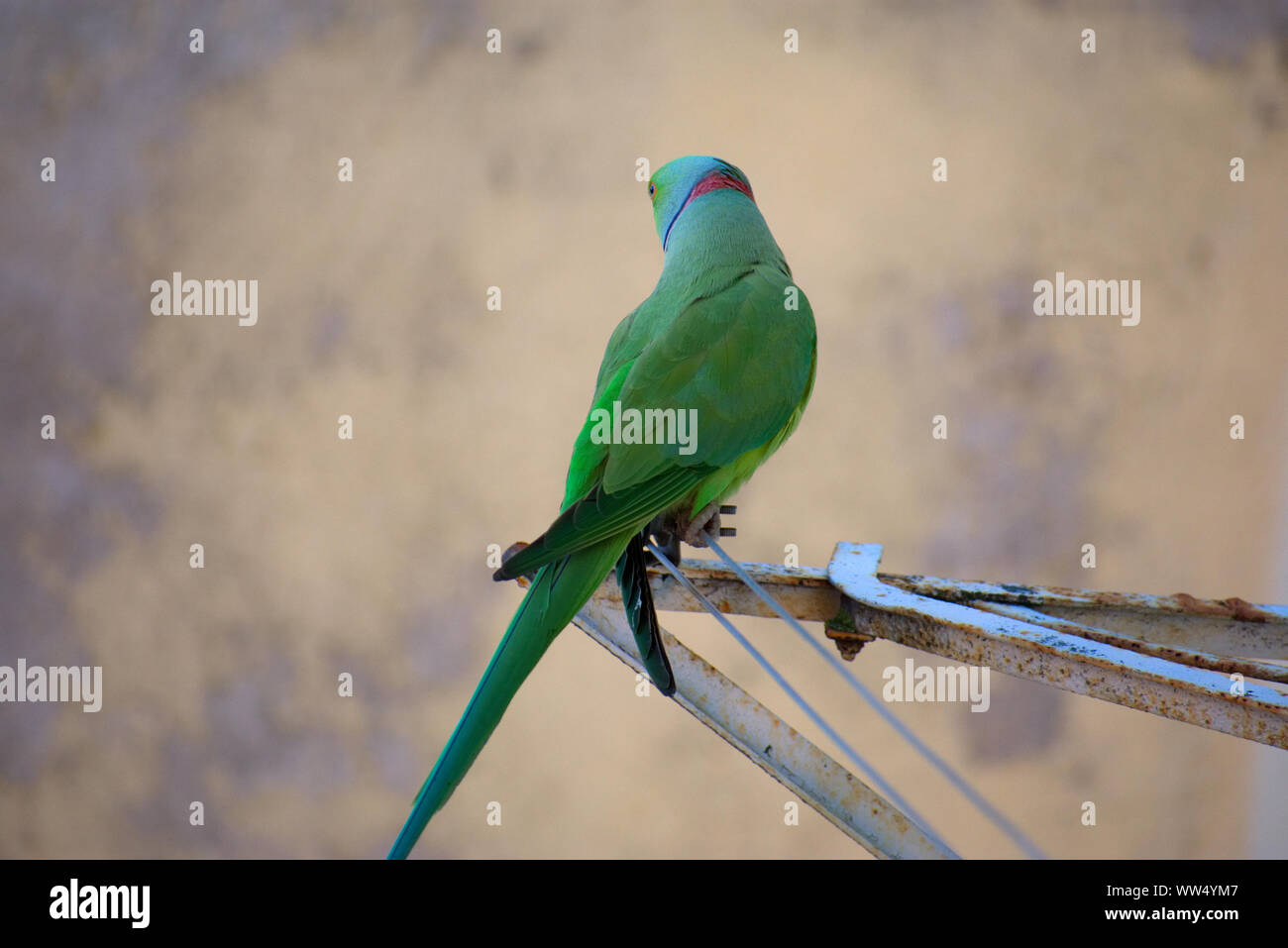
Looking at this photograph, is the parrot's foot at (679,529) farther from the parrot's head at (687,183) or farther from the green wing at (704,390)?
the parrot's head at (687,183)

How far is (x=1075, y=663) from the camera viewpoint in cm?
136

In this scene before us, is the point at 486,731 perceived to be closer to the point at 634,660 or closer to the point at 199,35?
the point at 634,660

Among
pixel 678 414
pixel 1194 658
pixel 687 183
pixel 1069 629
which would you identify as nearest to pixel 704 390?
pixel 678 414

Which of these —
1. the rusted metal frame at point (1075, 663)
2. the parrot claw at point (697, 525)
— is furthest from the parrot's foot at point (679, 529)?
the rusted metal frame at point (1075, 663)

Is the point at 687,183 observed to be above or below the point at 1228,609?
above

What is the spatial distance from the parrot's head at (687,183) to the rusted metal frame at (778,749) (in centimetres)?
74

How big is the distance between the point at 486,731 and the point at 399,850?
0.19 metres

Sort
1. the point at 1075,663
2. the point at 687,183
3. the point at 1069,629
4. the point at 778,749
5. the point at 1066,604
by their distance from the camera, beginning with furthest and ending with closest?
the point at 687,183 → the point at 1066,604 → the point at 778,749 → the point at 1069,629 → the point at 1075,663

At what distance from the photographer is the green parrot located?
57.6 inches

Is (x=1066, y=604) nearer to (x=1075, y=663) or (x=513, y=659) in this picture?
(x=1075, y=663)

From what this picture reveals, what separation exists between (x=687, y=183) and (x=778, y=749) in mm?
1052

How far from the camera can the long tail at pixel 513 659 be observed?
1252 mm

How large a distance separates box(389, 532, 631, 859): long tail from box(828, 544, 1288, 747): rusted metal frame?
456 mm

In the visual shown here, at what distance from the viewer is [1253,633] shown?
1.68 metres
